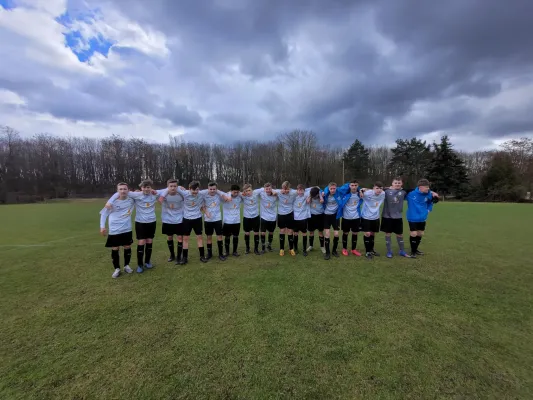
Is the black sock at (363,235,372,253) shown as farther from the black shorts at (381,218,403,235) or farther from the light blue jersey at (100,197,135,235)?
the light blue jersey at (100,197,135,235)

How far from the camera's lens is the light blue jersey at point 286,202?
7.41 meters

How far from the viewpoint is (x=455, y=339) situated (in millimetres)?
3334

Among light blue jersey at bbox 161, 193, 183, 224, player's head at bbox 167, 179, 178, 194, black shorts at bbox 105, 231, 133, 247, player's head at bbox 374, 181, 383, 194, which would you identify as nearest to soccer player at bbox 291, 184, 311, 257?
player's head at bbox 374, 181, 383, 194

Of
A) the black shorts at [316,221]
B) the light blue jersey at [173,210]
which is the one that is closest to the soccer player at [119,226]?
the light blue jersey at [173,210]

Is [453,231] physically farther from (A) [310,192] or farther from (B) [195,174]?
(B) [195,174]

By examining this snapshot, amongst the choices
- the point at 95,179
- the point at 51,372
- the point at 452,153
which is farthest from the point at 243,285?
the point at 95,179

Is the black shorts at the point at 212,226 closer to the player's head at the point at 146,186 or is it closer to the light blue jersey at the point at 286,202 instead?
the player's head at the point at 146,186

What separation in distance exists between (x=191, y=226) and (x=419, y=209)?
638cm

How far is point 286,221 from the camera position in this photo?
745 cm

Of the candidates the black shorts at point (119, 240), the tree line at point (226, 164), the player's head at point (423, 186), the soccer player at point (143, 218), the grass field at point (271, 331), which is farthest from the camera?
the tree line at point (226, 164)

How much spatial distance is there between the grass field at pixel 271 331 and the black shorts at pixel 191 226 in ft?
2.93

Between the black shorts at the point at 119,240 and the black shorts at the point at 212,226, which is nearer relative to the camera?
the black shorts at the point at 119,240

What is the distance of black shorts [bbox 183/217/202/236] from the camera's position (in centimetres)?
671

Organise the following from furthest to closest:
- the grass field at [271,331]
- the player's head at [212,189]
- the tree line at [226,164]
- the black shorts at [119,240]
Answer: the tree line at [226,164]
the player's head at [212,189]
the black shorts at [119,240]
the grass field at [271,331]
